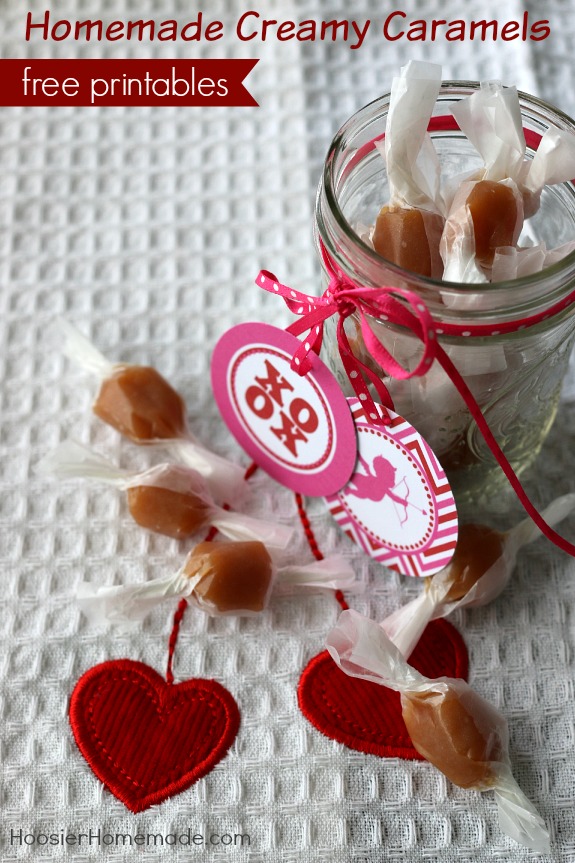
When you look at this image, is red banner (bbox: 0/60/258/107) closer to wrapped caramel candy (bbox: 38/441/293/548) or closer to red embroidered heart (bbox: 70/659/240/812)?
wrapped caramel candy (bbox: 38/441/293/548)

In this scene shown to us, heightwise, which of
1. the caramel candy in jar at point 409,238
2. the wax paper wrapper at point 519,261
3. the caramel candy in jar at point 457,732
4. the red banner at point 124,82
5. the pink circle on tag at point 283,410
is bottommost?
the caramel candy in jar at point 457,732

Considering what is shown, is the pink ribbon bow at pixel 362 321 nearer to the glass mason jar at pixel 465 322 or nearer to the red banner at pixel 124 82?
the glass mason jar at pixel 465 322

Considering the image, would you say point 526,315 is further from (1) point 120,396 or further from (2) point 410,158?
(1) point 120,396

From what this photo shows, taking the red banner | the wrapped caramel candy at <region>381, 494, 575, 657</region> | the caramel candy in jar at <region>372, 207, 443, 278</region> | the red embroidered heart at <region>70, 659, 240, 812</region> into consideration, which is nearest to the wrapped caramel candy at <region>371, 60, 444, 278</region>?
the caramel candy in jar at <region>372, 207, 443, 278</region>

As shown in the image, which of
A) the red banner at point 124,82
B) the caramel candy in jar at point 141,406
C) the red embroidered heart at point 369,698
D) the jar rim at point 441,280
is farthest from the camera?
the red banner at point 124,82

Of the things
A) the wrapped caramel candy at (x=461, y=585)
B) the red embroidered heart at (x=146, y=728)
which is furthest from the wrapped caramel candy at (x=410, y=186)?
the red embroidered heart at (x=146, y=728)

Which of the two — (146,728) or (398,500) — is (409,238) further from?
(146,728)
